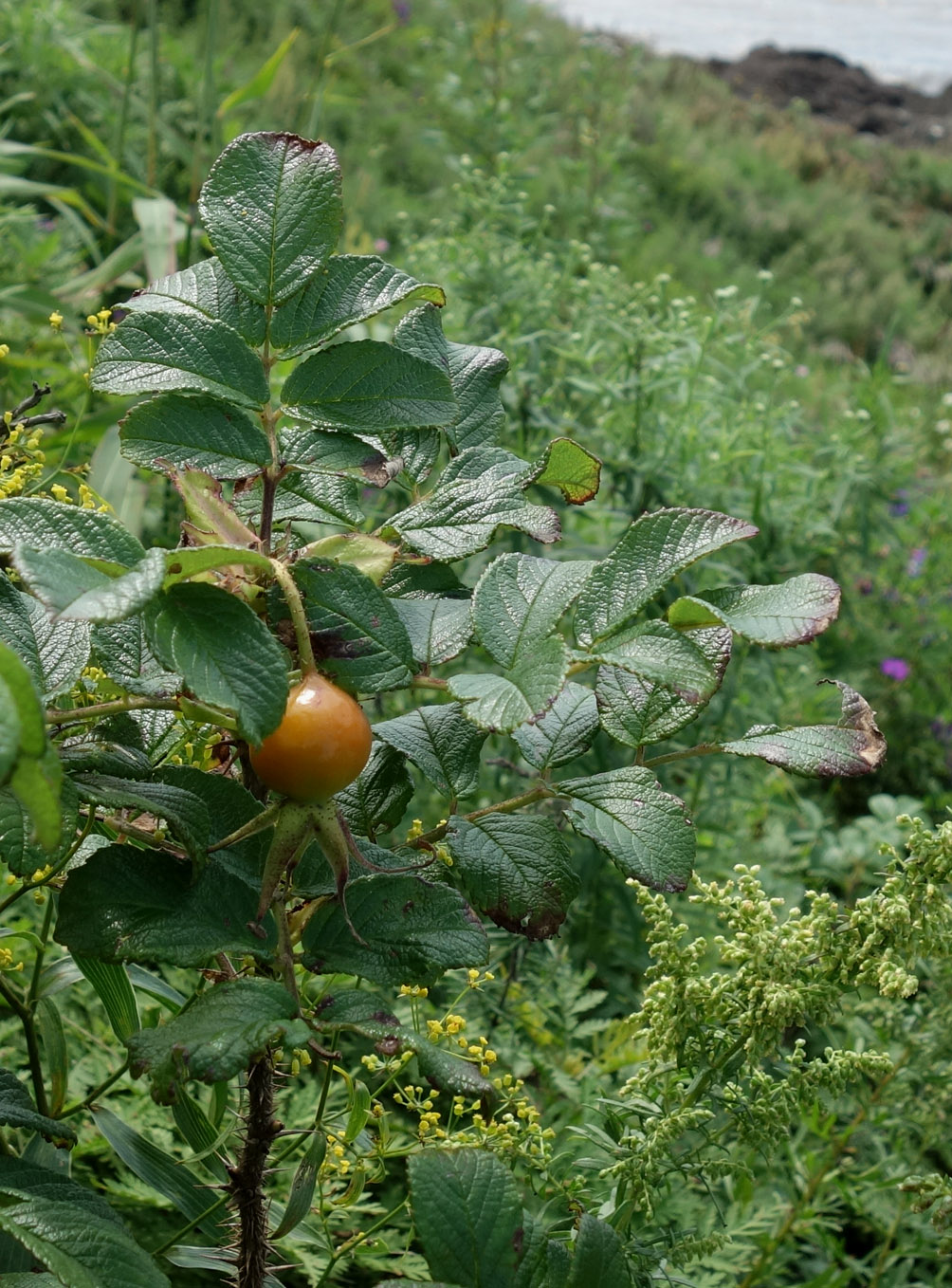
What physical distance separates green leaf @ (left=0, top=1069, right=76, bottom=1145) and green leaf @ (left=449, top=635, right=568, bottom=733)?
0.32m

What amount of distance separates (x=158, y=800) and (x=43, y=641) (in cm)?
11

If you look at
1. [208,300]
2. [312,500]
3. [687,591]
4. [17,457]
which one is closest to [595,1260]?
[312,500]

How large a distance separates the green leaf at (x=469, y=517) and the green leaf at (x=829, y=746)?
0.13 meters

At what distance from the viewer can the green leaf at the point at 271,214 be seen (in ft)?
1.76

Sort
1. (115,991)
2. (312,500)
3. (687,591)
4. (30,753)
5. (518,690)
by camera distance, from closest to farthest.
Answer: (30,753) → (518,690) → (312,500) → (115,991) → (687,591)

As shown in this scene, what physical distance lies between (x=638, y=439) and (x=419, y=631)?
1.20 meters

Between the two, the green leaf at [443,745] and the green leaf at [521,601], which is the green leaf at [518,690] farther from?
the green leaf at [443,745]

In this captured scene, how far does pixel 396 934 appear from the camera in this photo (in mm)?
544

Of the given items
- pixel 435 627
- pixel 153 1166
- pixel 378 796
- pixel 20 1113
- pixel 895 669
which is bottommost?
pixel 895 669

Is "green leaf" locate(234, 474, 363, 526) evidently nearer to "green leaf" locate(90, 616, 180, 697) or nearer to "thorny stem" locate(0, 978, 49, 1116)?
"green leaf" locate(90, 616, 180, 697)

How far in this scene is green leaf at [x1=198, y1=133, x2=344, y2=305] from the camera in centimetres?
54

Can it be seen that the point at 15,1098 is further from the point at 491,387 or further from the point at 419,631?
the point at 491,387

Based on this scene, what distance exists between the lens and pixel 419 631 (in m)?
0.57

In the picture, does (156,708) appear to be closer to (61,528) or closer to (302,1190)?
(61,528)
